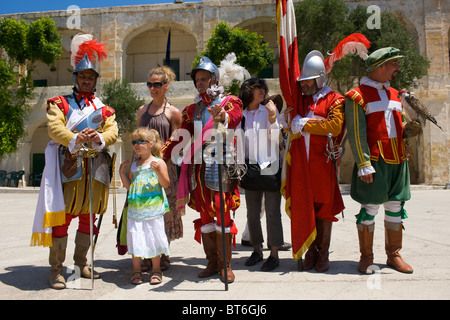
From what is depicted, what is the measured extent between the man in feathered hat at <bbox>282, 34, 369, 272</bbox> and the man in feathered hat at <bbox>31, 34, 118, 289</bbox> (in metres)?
1.87

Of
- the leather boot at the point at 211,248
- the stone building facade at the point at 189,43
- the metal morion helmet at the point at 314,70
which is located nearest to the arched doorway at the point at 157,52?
the stone building facade at the point at 189,43

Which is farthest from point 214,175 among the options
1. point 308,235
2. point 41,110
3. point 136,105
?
point 41,110

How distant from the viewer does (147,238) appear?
11.7 ft

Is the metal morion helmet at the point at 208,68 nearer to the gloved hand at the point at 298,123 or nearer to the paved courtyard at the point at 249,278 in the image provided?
the gloved hand at the point at 298,123

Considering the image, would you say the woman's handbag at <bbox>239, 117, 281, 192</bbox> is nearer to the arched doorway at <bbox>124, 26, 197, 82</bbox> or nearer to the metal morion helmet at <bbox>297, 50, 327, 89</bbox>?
the metal morion helmet at <bbox>297, 50, 327, 89</bbox>

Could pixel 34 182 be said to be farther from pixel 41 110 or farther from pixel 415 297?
pixel 415 297

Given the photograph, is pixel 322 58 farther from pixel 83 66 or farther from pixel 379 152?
pixel 83 66

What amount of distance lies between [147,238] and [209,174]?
0.83 meters

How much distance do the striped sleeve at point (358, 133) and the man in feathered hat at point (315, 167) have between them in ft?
0.30

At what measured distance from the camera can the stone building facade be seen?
1964cm

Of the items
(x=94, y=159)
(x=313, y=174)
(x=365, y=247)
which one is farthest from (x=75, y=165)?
(x=365, y=247)

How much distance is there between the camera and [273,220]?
3928 mm

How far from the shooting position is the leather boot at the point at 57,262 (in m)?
3.36

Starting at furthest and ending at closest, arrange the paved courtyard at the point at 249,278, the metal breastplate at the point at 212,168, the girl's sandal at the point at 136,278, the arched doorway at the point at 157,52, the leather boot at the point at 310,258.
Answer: the arched doorway at the point at 157,52, the leather boot at the point at 310,258, the metal breastplate at the point at 212,168, the girl's sandal at the point at 136,278, the paved courtyard at the point at 249,278
